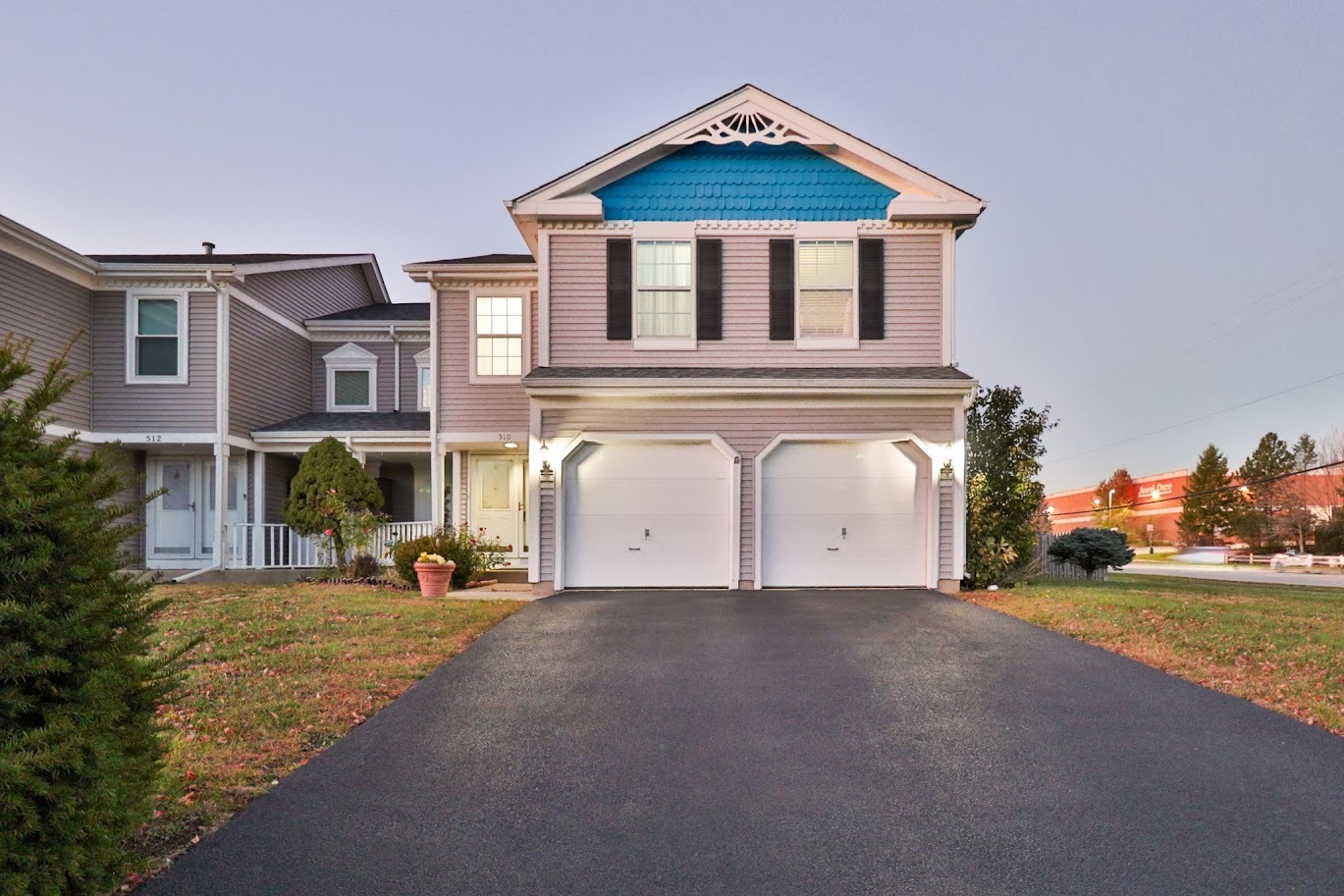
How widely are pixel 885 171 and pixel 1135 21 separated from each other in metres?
15.0

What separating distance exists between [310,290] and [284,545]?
613 centimetres

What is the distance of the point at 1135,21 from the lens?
23.5 meters

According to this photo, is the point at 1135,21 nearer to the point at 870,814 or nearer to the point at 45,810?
the point at 870,814

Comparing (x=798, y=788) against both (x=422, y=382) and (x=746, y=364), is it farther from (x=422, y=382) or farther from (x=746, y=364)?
(x=422, y=382)

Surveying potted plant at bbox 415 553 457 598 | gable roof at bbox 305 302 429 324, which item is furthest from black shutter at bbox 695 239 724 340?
gable roof at bbox 305 302 429 324

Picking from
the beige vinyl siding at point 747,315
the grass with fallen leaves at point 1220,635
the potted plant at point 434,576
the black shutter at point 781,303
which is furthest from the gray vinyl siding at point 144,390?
the grass with fallen leaves at point 1220,635

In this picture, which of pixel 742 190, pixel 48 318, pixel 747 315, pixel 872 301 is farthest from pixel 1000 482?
pixel 48 318

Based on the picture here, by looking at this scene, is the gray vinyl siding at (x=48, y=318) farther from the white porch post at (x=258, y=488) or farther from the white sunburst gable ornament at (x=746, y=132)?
the white sunburst gable ornament at (x=746, y=132)

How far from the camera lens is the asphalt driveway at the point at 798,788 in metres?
3.83

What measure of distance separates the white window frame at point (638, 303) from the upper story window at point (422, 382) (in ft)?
23.1

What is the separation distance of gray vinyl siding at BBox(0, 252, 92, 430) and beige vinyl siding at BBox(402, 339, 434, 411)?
571 cm

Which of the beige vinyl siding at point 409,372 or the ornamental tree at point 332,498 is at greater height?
the beige vinyl siding at point 409,372

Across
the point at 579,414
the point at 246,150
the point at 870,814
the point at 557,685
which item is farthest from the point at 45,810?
the point at 246,150

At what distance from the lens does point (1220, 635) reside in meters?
9.58
